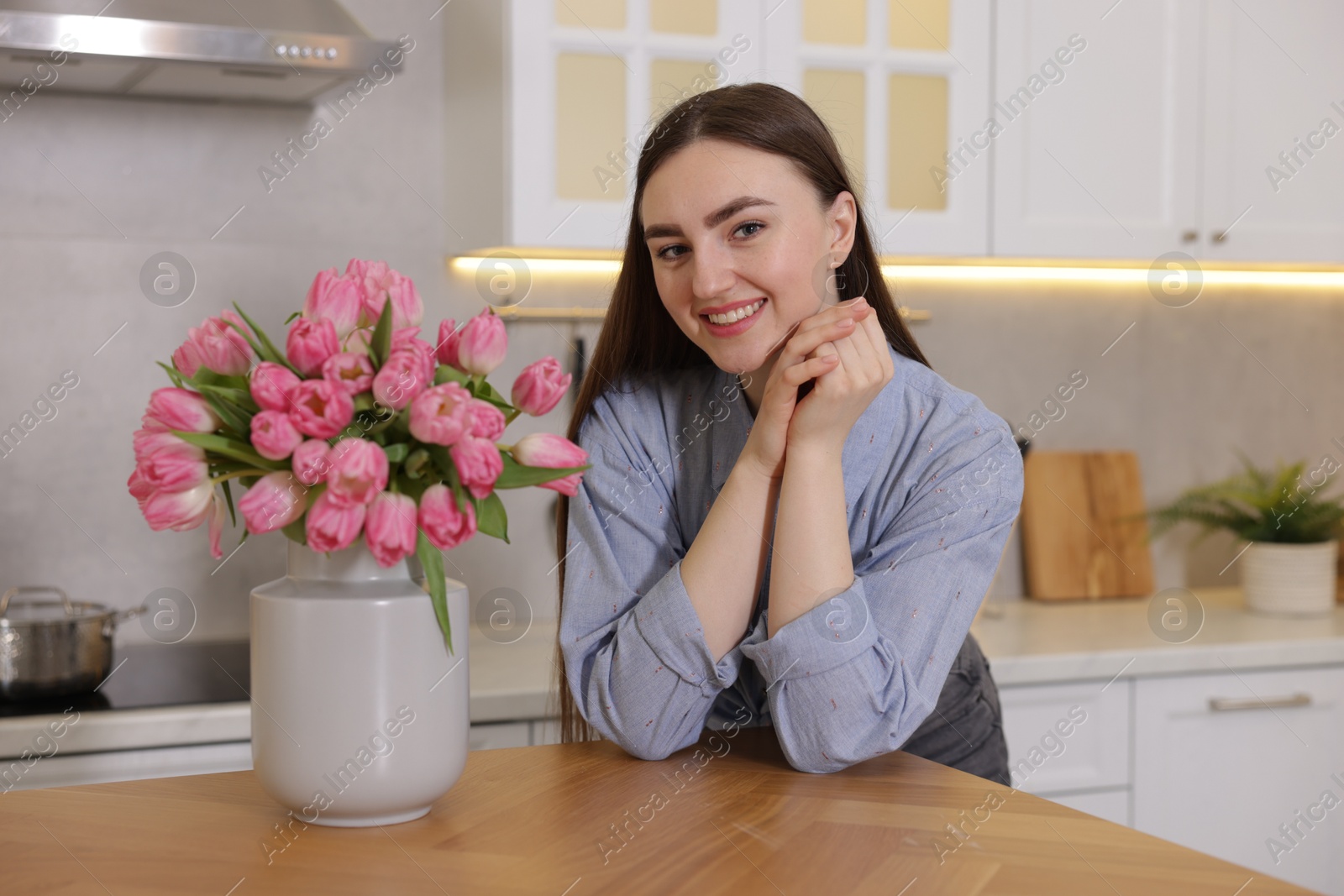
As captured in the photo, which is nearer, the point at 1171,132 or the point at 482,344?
the point at 482,344

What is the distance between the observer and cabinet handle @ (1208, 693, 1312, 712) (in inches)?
79.7

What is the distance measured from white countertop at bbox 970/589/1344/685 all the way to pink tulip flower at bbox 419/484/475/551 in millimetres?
1268

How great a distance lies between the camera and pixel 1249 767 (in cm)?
208

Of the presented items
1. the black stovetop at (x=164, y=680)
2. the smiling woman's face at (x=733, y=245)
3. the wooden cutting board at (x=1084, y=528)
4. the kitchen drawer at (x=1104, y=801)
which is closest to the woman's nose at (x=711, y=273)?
the smiling woman's face at (x=733, y=245)

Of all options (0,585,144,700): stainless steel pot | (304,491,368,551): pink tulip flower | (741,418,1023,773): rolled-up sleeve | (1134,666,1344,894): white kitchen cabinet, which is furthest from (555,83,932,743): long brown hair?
(1134,666,1344,894): white kitchen cabinet

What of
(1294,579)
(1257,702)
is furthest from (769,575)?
(1294,579)

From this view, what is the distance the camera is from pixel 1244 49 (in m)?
2.24

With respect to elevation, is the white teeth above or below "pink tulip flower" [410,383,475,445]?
above

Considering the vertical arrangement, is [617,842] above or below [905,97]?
below

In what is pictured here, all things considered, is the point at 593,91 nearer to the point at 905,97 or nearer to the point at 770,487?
the point at 905,97

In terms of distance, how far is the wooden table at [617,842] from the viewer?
2.33ft

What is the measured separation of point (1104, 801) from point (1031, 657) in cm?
30

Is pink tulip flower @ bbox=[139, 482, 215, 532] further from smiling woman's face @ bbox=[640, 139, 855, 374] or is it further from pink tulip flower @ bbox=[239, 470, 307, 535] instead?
smiling woman's face @ bbox=[640, 139, 855, 374]

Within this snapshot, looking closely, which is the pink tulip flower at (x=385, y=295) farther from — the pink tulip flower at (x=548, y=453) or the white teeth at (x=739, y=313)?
the white teeth at (x=739, y=313)
